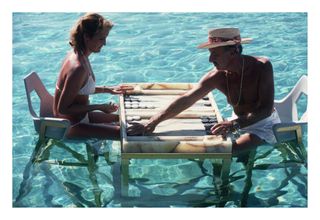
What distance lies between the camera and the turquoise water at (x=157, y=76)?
6.78m

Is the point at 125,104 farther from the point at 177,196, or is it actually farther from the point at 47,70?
the point at 47,70

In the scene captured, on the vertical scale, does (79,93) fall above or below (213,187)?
above

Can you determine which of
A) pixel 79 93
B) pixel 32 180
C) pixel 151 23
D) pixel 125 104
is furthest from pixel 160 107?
pixel 151 23

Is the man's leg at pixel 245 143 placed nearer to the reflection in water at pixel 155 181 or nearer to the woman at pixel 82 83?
the reflection in water at pixel 155 181

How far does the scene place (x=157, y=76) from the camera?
10062 millimetres

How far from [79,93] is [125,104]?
492mm

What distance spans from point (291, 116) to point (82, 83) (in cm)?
222

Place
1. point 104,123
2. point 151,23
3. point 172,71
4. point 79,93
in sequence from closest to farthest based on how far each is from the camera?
1. point 79,93
2. point 104,123
3. point 172,71
4. point 151,23

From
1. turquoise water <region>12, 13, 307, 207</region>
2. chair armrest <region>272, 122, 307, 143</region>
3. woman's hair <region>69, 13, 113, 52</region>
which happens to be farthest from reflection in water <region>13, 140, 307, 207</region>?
woman's hair <region>69, 13, 113, 52</region>

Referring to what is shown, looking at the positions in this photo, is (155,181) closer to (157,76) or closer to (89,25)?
(89,25)

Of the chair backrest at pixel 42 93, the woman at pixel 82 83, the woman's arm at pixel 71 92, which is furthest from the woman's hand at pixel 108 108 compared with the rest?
the chair backrest at pixel 42 93

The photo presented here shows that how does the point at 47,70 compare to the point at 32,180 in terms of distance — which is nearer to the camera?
the point at 32,180

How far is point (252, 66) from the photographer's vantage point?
6746 mm

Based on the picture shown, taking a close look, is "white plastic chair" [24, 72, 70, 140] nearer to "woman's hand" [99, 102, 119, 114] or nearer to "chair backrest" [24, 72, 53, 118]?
"chair backrest" [24, 72, 53, 118]
